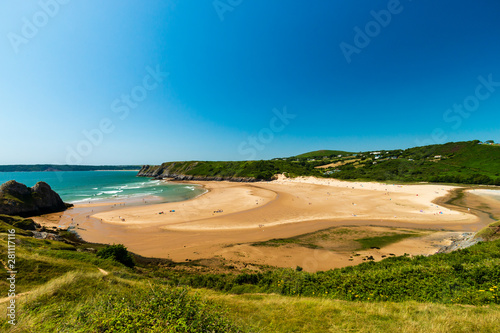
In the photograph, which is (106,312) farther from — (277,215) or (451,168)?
(451,168)

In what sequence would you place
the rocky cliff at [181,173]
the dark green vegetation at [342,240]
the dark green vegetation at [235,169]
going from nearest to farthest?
the dark green vegetation at [342,240]
the dark green vegetation at [235,169]
the rocky cliff at [181,173]

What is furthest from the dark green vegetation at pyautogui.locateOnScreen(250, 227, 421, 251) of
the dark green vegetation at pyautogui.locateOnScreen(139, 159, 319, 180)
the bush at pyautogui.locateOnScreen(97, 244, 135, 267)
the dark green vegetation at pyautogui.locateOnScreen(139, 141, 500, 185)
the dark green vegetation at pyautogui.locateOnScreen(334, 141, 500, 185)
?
the dark green vegetation at pyautogui.locateOnScreen(139, 159, 319, 180)

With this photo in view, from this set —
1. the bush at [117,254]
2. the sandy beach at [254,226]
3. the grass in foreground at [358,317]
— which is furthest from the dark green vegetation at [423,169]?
the grass in foreground at [358,317]

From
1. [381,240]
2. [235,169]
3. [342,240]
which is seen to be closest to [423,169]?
[381,240]

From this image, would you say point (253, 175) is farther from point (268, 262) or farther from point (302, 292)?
point (302, 292)

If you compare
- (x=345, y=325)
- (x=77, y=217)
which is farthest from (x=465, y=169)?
(x=77, y=217)

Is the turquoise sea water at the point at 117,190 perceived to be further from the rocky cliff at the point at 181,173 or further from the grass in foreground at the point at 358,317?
the grass in foreground at the point at 358,317
